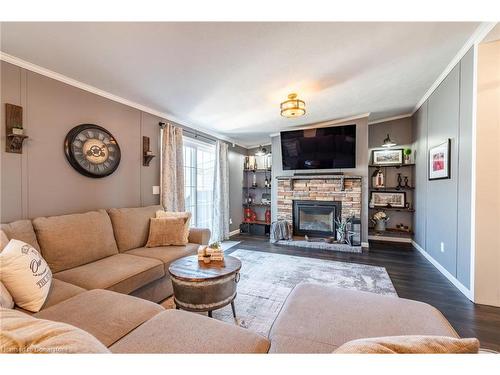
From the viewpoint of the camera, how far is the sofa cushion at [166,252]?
92.8 inches

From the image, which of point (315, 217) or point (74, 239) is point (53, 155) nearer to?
point (74, 239)

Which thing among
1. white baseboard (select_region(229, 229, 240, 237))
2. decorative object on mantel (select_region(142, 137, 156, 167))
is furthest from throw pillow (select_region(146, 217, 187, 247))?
white baseboard (select_region(229, 229, 240, 237))

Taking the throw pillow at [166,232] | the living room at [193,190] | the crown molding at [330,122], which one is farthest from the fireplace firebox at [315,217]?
the throw pillow at [166,232]

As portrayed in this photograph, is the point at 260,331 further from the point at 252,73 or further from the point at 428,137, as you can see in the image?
the point at 428,137

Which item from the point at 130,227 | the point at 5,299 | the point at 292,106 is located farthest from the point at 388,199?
the point at 5,299

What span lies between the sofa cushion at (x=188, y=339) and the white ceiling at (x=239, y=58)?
6.42 ft

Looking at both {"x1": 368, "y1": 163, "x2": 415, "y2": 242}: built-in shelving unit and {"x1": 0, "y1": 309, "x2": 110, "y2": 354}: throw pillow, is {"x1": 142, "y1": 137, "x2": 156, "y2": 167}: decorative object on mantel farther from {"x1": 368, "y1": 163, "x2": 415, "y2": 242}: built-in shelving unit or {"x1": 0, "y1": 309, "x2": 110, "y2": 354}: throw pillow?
{"x1": 368, "y1": 163, "x2": 415, "y2": 242}: built-in shelving unit

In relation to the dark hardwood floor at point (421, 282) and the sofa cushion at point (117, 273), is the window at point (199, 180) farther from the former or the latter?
the sofa cushion at point (117, 273)

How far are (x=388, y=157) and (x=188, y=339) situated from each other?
5.29m

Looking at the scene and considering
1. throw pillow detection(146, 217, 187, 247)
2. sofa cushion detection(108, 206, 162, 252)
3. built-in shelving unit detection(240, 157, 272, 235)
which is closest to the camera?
sofa cushion detection(108, 206, 162, 252)

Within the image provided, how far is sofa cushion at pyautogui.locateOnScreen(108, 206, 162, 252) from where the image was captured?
2565mm

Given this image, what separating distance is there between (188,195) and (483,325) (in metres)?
4.07

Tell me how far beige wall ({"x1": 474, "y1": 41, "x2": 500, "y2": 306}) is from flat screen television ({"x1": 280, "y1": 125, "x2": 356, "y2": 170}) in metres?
2.07
